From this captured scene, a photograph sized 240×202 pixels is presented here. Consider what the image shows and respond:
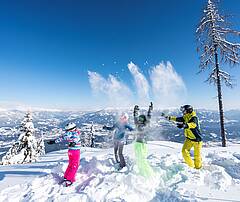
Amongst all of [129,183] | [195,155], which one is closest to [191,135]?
[195,155]

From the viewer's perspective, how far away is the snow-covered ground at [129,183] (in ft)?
20.5

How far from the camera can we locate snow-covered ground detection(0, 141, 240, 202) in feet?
20.5

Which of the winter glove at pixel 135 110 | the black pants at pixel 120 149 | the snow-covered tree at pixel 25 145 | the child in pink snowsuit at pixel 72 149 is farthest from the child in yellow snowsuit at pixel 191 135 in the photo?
the snow-covered tree at pixel 25 145

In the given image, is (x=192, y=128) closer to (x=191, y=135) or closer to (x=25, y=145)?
(x=191, y=135)

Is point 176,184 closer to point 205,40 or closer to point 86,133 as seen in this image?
point 205,40

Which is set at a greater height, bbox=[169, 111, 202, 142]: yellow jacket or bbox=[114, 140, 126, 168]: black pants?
bbox=[169, 111, 202, 142]: yellow jacket

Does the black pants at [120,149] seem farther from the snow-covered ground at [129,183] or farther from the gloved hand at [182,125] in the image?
the gloved hand at [182,125]

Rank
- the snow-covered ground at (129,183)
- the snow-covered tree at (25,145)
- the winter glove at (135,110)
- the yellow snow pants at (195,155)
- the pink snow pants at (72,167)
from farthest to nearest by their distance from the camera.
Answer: the snow-covered tree at (25,145) → the winter glove at (135,110) → the yellow snow pants at (195,155) → the pink snow pants at (72,167) → the snow-covered ground at (129,183)

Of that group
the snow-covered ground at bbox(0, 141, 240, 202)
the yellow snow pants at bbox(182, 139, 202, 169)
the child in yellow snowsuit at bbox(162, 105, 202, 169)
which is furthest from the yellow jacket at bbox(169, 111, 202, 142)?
the snow-covered ground at bbox(0, 141, 240, 202)

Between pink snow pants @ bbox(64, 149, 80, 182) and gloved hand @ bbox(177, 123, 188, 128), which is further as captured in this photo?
gloved hand @ bbox(177, 123, 188, 128)

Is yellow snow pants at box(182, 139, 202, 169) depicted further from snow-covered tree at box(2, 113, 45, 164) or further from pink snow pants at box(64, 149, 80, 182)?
snow-covered tree at box(2, 113, 45, 164)

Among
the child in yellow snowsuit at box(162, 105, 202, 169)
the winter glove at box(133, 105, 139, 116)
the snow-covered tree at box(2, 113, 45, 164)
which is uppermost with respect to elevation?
the winter glove at box(133, 105, 139, 116)

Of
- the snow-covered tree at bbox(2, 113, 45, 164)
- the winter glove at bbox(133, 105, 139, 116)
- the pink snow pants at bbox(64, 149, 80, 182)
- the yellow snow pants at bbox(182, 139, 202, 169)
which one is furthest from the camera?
the snow-covered tree at bbox(2, 113, 45, 164)

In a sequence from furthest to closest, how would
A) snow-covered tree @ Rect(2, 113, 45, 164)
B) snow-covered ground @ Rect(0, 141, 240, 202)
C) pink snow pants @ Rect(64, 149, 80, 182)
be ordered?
snow-covered tree @ Rect(2, 113, 45, 164), pink snow pants @ Rect(64, 149, 80, 182), snow-covered ground @ Rect(0, 141, 240, 202)
